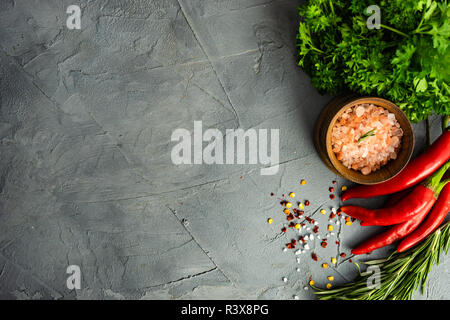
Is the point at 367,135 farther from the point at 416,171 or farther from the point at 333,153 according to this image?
the point at 416,171

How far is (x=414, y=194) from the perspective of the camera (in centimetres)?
205

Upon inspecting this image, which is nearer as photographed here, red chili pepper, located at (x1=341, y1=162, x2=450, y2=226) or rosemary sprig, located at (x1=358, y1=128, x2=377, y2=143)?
rosemary sprig, located at (x1=358, y1=128, x2=377, y2=143)

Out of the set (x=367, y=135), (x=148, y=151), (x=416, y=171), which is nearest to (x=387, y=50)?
(x=367, y=135)

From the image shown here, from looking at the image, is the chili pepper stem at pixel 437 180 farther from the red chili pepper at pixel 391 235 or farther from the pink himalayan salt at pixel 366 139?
the pink himalayan salt at pixel 366 139

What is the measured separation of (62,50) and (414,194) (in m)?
2.39

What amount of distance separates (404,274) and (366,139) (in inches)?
37.0

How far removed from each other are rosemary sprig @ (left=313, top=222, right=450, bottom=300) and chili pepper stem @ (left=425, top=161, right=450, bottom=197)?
0.90 ft

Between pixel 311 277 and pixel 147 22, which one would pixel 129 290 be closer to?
pixel 311 277

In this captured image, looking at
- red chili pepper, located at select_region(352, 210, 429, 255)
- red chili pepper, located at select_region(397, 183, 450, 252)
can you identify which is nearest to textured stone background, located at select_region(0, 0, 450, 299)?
red chili pepper, located at select_region(352, 210, 429, 255)

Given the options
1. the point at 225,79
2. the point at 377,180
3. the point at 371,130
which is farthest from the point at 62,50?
the point at 377,180

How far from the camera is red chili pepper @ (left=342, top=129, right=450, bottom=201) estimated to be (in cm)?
202

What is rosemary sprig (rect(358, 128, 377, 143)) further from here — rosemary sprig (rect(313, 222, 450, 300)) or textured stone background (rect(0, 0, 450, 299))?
rosemary sprig (rect(313, 222, 450, 300))

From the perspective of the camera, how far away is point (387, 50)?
69.6 inches

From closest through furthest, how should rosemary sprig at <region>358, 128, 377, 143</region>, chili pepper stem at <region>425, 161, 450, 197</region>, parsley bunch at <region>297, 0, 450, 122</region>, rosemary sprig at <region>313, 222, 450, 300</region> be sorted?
parsley bunch at <region>297, 0, 450, 122</region> < rosemary sprig at <region>358, 128, 377, 143</region> < chili pepper stem at <region>425, 161, 450, 197</region> < rosemary sprig at <region>313, 222, 450, 300</region>
